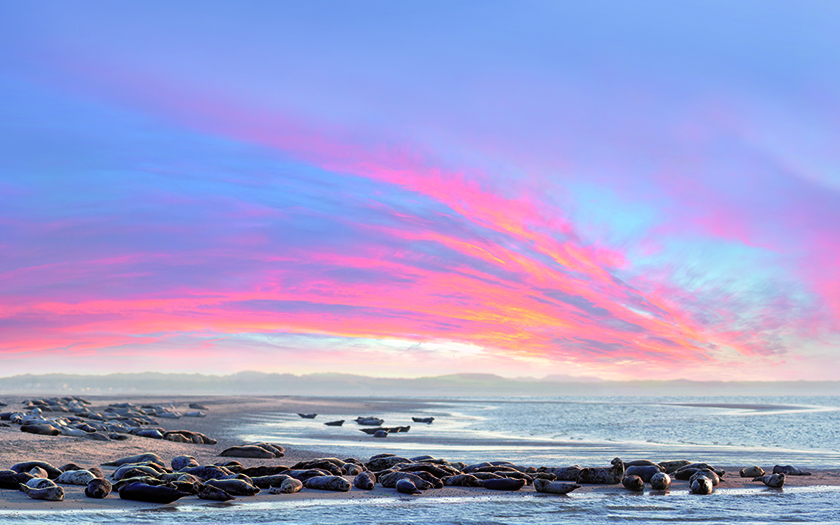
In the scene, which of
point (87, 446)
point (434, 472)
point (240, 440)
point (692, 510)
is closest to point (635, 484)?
point (692, 510)

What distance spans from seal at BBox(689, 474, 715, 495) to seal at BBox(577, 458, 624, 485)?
148 centimetres

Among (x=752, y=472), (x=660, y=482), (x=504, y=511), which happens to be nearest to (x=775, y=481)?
(x=752, y=472)

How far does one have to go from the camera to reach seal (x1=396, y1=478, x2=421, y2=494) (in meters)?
12.3

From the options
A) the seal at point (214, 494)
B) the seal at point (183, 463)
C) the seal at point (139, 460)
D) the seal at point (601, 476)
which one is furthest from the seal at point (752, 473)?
the seal at point (139, 460)

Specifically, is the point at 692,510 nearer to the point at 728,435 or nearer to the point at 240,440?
the point at 240,440

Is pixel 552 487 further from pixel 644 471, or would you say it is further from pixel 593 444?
pixel 593 444

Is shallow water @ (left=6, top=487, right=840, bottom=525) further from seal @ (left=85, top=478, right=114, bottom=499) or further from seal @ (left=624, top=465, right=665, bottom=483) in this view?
seal @ (left=624, top=465, right=665, bottom=483)

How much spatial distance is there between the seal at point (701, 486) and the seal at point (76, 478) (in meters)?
11.8

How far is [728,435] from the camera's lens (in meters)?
32.8

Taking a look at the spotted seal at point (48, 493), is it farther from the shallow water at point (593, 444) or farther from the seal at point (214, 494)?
the shallow water at point (593, 444)

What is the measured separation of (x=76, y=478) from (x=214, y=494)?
2.96 metres

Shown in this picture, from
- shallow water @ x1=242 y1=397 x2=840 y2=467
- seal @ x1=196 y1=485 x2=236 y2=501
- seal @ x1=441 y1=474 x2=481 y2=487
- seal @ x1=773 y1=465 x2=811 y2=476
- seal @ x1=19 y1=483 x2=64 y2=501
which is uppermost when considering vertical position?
seal @ x1=19 y1=483 x2=64 y2=501

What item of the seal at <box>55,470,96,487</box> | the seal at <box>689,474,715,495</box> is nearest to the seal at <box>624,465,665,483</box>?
the seal at <box>689,474,715,495</box>

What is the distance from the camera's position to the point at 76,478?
11.8 meters
